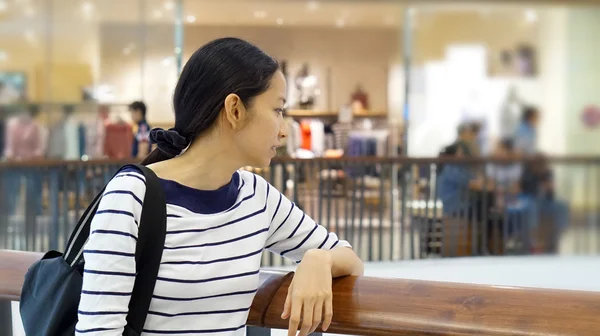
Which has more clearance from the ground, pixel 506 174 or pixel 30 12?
pixel 30 12

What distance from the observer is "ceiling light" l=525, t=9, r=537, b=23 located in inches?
360

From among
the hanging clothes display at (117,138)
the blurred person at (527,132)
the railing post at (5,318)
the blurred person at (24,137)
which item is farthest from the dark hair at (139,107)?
the railing post at (5,318)

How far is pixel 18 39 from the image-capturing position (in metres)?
8.75

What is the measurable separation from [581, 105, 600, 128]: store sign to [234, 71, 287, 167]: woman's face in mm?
8682

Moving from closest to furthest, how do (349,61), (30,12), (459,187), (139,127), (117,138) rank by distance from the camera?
(459,187)
(139,127)
(117,138)
(30,12)
(349,61)

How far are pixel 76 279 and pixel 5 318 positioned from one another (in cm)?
34

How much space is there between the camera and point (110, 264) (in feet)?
3.10

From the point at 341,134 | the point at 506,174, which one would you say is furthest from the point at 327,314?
the point at 341,134

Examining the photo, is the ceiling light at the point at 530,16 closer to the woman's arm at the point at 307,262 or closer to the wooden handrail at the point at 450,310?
the woman's arm at the point at 307,262

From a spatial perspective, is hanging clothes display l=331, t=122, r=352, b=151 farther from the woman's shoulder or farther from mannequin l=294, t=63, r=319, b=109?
the woman's shoulder

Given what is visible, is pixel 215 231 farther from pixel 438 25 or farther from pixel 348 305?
pixel 438 25

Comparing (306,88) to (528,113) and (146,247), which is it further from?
(146,247)

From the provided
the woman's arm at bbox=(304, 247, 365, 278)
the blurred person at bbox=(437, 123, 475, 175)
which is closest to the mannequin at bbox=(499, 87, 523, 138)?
the blurred person at bbox=(437, 123, 475, 175)

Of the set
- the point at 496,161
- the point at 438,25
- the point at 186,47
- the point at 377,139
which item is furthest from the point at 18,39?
the point at 496,161
